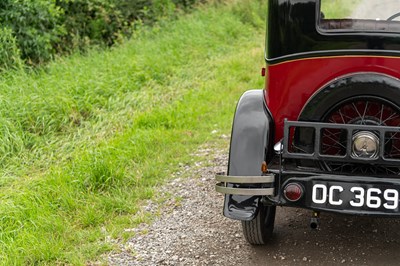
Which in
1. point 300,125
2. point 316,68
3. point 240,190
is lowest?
point 240,190

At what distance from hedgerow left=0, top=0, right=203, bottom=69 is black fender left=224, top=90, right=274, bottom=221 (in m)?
4.66

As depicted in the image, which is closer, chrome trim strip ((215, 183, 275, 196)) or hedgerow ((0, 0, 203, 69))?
chrome trim strip ((215, 183, 275, 196))

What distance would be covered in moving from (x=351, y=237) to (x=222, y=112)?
333 cm

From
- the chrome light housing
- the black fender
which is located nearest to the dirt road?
the black fender

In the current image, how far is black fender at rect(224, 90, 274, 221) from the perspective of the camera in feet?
12.9

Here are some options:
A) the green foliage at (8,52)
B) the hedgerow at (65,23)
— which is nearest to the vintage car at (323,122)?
the green foliage at (8,52)

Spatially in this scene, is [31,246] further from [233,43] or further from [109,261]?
[233,43]

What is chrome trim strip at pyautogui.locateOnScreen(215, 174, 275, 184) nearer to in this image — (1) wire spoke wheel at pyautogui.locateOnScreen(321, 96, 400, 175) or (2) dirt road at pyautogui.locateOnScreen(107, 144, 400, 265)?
(1) wire spoke wheel at pyautogui.locateOnScreen(321, 96, 400, 175)

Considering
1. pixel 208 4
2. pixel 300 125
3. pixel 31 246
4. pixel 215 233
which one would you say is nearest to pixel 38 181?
pixel 31 246

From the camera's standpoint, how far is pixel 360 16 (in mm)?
4035

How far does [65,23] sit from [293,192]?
8.03 metres

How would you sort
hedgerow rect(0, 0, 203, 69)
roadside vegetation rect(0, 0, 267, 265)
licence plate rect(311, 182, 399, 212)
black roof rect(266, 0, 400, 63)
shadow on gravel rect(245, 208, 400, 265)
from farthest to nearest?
hedgerow rect(0, 0, 203, 69) → roadside vegetation rect(0, 0, 267, 265) → shadow on gravel rect(245, 208, 400, 265) → black roof rect(266, 0, 400, 63) → licence plate rect(311, 182, 399, 212)

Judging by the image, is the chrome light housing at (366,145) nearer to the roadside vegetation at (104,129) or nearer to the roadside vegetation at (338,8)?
the roadside vegetation at (338,8)

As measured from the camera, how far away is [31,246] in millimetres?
4172
